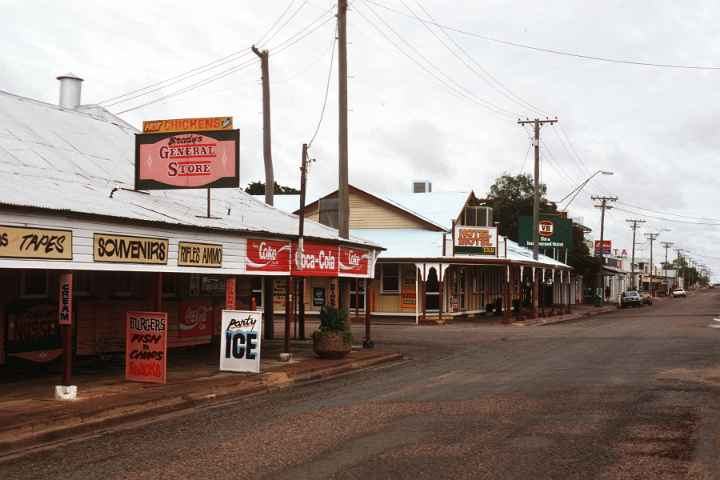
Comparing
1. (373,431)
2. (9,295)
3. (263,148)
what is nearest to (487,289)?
(263,148)

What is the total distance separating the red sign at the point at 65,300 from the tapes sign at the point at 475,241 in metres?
26.5

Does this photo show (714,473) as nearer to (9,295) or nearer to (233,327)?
(233,327)

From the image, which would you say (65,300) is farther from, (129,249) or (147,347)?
(147,347)

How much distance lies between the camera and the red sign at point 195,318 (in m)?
20.9

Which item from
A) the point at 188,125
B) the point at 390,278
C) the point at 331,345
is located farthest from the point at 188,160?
the point at 390,278

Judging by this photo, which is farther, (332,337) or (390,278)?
(390,278)

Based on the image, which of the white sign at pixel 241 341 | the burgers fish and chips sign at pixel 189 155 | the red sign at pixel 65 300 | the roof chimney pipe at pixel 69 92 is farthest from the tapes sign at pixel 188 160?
the roof chimney pipe at pixel 69 92

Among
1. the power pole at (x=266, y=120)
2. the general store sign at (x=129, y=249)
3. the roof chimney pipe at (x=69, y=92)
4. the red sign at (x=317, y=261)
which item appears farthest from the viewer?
the power pole at (x=266, y=120)

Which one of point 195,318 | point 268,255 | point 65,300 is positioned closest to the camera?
point 65,300

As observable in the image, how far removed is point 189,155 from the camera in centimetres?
1582

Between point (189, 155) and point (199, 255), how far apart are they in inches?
89.0

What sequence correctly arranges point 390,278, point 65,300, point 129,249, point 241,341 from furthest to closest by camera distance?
1. point 390,278
2. point 241,341
3. point 129,249
4. point 65,300

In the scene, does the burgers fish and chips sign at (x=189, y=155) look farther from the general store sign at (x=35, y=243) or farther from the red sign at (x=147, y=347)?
the general store sign at (x=35, y=243)

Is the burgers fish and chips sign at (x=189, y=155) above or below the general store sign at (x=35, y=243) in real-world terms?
above
